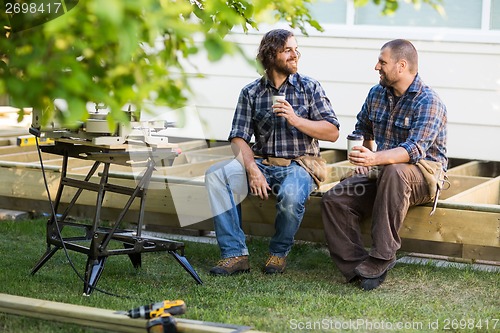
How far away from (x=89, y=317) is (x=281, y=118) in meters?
1.95

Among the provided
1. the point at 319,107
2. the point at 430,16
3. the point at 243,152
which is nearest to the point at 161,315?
the point at 243,152

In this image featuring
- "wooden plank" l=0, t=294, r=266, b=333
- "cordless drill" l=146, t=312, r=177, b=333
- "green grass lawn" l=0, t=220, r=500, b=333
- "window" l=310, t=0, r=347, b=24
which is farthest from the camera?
"window" l=310, t=0, r=347, b=24

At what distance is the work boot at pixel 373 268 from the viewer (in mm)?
4562

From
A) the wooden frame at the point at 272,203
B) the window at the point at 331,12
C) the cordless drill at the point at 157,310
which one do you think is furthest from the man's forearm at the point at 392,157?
the window at the point at 331,12

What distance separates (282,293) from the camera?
447 cm

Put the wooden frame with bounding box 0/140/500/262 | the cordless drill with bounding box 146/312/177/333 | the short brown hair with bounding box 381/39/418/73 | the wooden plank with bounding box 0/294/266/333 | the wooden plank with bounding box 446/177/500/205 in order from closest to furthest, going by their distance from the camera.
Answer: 1. the cordless drill with bounding box 146/312/177/333
2. the wooden plank with bounding box 0/294/266/333
3. the short brown hair with bounding box 381/39/418/73
4. the wooden frame with bounding box 0/140/500/262
5. the wooden plank with bounding box 446/177/500/205

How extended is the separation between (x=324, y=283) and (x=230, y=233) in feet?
2.02

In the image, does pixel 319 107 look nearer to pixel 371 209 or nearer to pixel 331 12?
pixel 371 209

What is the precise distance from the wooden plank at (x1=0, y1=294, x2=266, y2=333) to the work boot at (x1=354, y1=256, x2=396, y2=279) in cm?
126

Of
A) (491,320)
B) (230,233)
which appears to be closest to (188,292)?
(230,233)

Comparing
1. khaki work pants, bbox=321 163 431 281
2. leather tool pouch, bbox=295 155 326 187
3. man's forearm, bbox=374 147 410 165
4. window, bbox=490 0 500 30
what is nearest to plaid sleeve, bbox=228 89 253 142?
leather tool pouch, bbox=295 155 326 187

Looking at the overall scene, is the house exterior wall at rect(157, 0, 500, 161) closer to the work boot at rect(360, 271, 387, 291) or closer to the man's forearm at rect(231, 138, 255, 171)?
the man's forearm at rect(231, 138, 255, 171)

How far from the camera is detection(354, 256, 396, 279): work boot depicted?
15.0 feet

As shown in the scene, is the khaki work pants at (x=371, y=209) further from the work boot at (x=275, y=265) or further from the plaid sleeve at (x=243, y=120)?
the plaid sleeve at (x=243, y=120)
